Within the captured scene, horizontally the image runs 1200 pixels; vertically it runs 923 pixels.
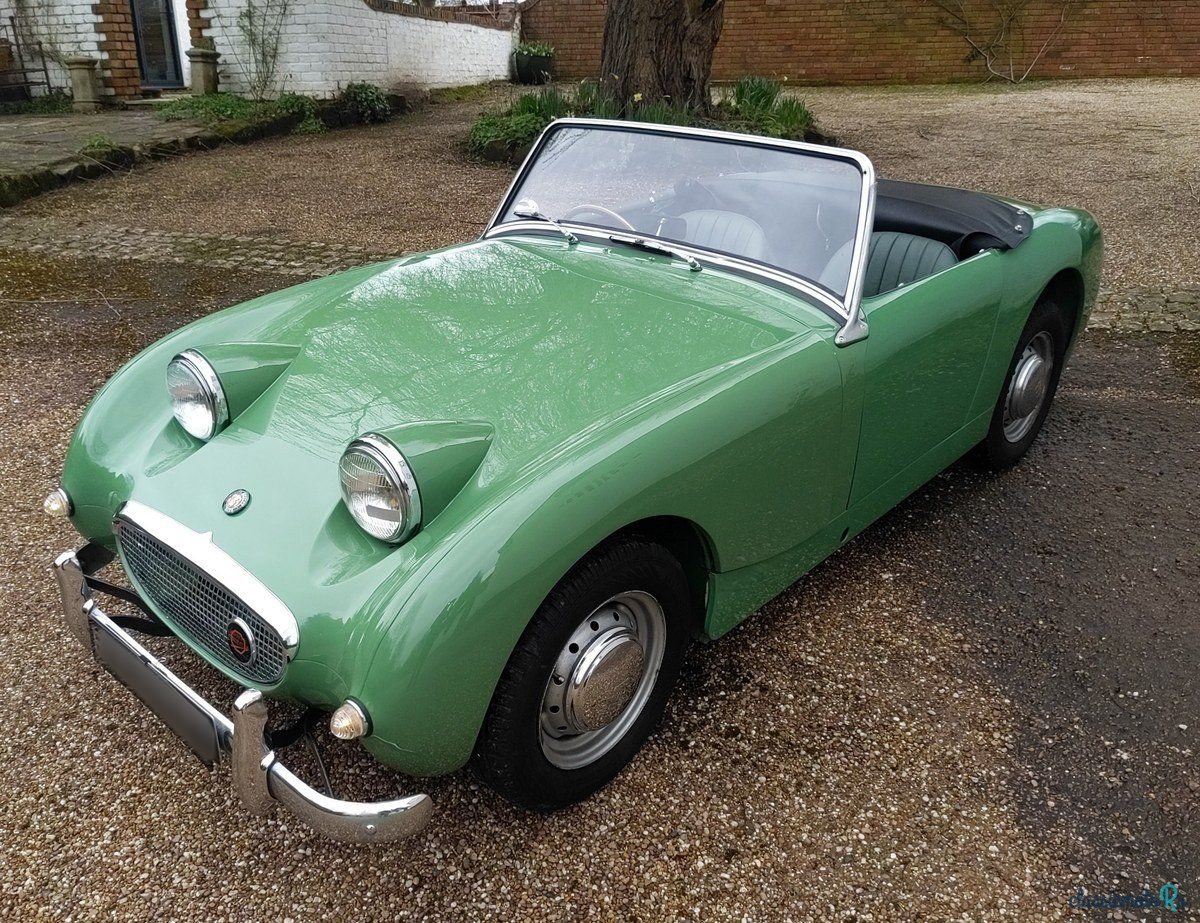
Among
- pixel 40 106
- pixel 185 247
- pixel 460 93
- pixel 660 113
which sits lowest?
pixel 185 247

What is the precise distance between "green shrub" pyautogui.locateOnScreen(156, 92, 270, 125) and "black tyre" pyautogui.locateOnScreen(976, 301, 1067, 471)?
977cm

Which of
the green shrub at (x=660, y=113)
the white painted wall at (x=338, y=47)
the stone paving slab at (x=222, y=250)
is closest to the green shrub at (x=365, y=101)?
the white painted wall at (x=338, y=47)

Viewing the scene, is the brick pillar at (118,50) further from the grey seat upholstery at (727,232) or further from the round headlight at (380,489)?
the round headlight at (380,489)

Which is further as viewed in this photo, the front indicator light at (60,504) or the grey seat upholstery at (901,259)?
the grey seat upholstery at (901,259)

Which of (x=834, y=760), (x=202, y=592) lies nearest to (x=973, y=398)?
(x=834, y=760)

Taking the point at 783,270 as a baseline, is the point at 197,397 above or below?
below

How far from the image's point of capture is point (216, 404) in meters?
2.13

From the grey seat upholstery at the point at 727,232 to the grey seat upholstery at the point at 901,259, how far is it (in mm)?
556

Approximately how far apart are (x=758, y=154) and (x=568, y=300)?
808 mm

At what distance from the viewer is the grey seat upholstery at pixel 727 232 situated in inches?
106

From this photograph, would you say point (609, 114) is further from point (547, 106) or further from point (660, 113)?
point (547, 106)

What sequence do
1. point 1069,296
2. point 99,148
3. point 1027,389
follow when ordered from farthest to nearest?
point 99,148
point 1069,296
point 1027,389

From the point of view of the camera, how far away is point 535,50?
59.3 ft

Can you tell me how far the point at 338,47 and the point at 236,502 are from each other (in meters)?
11.6
